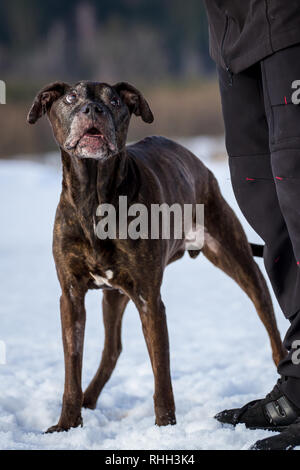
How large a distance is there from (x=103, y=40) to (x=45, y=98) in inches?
512

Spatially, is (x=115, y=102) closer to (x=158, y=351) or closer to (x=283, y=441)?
(x=158, y=351)

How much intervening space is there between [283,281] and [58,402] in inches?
57.9

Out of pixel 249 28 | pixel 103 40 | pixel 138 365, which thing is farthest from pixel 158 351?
pixel 103 40

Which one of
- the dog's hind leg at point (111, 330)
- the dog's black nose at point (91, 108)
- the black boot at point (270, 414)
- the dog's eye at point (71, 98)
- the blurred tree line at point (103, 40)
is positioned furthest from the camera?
the blurred tree line at point (103, 40)

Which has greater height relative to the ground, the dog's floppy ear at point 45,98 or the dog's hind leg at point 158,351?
the dog's floppy ear at point 45,98

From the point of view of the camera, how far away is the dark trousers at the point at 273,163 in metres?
2.30

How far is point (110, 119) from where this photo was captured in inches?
111

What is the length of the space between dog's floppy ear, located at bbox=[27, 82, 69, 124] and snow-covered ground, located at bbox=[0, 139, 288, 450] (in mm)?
420

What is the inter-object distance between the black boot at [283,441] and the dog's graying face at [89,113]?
4.62 feet

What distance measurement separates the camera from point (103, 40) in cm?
1534

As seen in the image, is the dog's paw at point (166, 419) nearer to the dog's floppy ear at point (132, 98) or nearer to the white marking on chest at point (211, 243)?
the white marking on chest at point (211, 243)

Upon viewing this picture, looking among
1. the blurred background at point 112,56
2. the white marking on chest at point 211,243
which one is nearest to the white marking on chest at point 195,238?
the white marking on chest at point 211,243

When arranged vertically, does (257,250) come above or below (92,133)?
below
